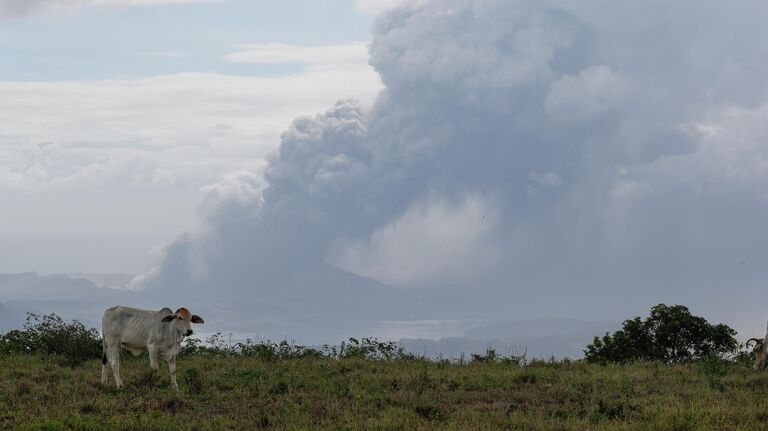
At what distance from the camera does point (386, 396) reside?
17.5 m

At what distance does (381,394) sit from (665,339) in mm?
12271

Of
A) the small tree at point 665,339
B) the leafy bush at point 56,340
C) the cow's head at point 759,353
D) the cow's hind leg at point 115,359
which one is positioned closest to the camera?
the cow's hind leg at point 115,359

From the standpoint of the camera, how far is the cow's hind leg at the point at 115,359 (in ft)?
63.0

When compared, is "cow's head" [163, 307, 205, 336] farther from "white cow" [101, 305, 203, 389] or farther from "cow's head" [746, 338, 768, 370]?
"cow's head" [746, 338, 768, 370]

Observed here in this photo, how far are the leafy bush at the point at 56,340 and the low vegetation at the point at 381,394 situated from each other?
19 cm

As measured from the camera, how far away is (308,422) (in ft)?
50.5

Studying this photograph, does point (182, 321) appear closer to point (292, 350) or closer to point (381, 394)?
point (381, 394)

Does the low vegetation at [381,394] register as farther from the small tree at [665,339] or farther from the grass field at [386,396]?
the small tree at [665,339]

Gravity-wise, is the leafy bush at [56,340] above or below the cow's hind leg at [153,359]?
above

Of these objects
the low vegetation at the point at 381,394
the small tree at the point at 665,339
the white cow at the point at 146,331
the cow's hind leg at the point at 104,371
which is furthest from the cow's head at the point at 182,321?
the small tree at the point at 665,339

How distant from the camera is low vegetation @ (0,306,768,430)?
1540 cm

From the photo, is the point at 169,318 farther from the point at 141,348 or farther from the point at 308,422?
the point at 308,422

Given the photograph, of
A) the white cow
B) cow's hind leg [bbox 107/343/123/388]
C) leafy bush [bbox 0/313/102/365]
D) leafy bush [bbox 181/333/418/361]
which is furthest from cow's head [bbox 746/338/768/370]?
leafy bush [bbox 0/313/102/365]

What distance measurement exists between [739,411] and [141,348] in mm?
11969
